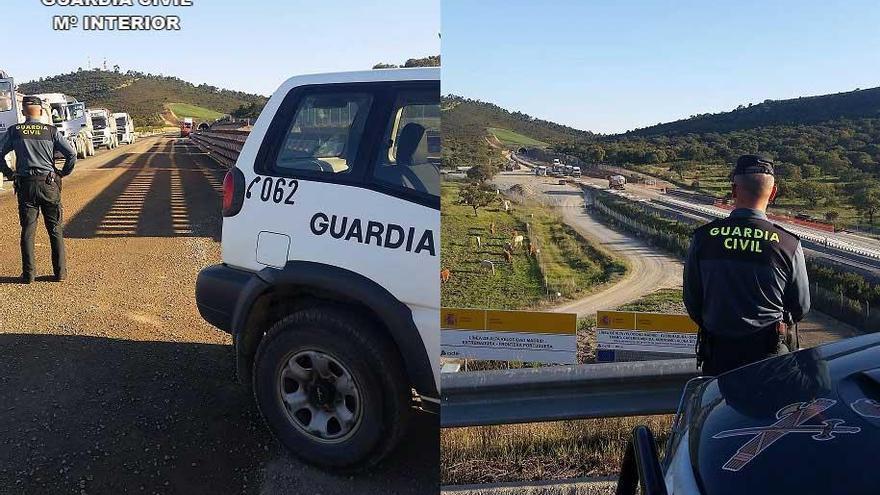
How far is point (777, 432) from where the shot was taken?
4.40ft

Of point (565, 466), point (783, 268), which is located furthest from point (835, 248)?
point (565, 466)

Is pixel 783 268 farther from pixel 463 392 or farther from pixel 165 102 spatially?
pixel 165 102


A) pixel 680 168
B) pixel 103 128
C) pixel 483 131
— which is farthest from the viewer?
pixel 103 128

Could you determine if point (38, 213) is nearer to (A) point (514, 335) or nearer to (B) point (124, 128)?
(B) point (124, 128)

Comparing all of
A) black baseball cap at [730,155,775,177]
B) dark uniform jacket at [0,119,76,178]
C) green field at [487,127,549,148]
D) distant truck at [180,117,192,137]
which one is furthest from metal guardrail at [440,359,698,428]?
distant truck at [180,117,192,137]

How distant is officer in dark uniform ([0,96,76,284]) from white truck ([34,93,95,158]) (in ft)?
0.37

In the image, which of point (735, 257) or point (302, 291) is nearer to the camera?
point (735, 257)

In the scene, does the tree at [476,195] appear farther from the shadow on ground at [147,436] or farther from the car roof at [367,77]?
the shadow on ground at [147,436]

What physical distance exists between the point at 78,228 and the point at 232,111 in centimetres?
158

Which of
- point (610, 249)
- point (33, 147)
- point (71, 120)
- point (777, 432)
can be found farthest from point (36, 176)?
point (777, 432)

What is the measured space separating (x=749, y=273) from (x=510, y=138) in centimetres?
103

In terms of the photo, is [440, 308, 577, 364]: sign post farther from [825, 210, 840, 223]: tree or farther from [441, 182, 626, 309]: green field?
[825, 210, 840, 223]: tree

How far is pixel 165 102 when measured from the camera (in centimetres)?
466

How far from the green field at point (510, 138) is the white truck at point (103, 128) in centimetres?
365
